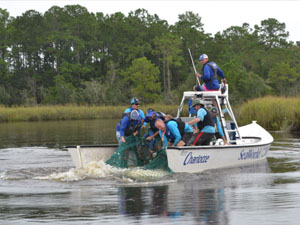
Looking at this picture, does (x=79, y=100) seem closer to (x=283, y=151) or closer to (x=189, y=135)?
(x=283, y=151)

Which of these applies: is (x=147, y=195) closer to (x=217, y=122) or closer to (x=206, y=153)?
(x=206, y=153)

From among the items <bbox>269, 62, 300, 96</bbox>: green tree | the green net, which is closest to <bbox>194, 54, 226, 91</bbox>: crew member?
the green net

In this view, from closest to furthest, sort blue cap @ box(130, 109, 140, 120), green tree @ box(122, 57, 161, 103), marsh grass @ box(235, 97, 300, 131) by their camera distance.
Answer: blue cap @ box(130, 109, 140, 120), marsh grass @ box(235, 97, 300, 131), green tree @ box(122, 57, 161, 103)

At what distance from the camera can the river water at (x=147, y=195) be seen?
337 inches

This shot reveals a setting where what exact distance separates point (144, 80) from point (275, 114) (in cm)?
4369

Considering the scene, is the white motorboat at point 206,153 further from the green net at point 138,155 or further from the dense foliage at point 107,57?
the dense foliage at point 107,57

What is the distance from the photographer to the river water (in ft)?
28.1

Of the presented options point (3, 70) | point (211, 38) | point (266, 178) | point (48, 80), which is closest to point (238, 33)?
point (211, 38)

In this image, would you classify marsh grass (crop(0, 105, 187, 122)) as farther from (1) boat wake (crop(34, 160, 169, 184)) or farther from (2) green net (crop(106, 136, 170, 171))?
(1) boat wake (crop(34, 160, 169, 184))

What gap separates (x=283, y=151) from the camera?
19.0m

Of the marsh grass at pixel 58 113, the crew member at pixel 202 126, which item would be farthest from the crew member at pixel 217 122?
the marsh grass at pixel 58 113

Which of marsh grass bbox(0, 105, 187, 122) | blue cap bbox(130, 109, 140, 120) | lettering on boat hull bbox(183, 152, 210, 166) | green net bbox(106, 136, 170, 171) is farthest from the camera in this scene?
marsh grass bbox(0, 105, 187, 122)

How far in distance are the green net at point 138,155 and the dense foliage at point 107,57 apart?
53148mm

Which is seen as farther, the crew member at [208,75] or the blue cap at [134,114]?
the crew member at [208,75]
